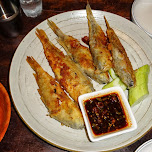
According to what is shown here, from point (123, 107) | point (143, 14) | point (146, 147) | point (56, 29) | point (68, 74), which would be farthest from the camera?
point (143, 14)

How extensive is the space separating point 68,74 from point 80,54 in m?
0.36

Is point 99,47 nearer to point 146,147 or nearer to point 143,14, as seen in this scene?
point 143,14

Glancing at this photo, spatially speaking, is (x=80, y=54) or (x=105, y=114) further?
(x=80, y=54)

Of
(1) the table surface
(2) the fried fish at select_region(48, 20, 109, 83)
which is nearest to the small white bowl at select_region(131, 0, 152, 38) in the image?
(1) the table surface

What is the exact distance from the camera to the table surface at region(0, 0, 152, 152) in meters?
2.43

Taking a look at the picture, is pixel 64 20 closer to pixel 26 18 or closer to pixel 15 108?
pixel 26 18

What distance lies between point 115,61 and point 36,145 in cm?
141

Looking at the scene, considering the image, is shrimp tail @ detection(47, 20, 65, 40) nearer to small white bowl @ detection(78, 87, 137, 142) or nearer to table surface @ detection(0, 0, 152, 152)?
table surface @ detection(0, 0, 152, 152)

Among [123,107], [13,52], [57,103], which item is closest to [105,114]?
[123,107]

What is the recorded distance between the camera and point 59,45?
9.93 feet

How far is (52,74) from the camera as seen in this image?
2836 millimetres

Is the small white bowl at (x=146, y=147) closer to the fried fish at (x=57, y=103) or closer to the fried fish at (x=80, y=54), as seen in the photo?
the fried fish at (x=57, y=103)

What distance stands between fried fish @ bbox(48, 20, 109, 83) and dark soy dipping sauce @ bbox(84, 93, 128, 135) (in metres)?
0.34

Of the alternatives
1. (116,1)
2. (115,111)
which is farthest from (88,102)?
(116,1)
